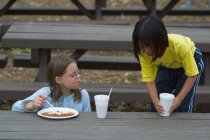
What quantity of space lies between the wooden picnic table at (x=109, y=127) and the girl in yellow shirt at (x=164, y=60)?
141 mm

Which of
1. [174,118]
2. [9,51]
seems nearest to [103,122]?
[174,118]

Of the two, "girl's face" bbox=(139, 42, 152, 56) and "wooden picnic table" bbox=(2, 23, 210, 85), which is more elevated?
"girl's face" bbox=(139, 42, 152, 56)

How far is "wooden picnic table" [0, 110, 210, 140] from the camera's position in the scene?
2189mm

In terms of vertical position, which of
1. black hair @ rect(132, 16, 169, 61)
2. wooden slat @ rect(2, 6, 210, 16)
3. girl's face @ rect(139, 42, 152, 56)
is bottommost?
wooden slat @ rect(2, 6, 210, 16)

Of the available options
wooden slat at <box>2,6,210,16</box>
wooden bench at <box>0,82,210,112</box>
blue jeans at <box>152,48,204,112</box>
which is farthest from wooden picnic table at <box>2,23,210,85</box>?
wooden slat at <box>2,6,210,16</box>

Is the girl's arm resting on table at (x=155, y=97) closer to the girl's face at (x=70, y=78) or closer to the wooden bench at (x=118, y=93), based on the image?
the girl's face at (x=70, y=78)

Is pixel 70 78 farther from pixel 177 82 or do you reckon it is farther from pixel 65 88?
pixel 177 82

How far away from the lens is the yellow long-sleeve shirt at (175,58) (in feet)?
8.83

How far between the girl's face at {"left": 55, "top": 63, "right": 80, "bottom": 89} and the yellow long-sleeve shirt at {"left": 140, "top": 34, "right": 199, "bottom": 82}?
41 centimetres

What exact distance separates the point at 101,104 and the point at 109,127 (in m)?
0.15

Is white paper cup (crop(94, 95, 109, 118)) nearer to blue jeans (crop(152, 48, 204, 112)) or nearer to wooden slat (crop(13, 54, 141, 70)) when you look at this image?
blue jeans (crop(152, 48, 204, 112))

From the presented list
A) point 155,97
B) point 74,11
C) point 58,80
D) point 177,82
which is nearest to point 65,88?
point 58,80

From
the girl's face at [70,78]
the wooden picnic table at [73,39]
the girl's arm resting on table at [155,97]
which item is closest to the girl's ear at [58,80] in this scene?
the girl's face at [70,78]

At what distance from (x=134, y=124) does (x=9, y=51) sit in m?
5.05
